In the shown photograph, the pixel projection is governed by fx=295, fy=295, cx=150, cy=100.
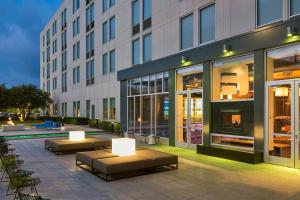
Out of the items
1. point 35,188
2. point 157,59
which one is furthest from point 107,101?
point 35,188

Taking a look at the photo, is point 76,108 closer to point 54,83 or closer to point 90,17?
point 90,17

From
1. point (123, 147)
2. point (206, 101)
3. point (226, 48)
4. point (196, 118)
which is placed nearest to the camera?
point (123, 147)

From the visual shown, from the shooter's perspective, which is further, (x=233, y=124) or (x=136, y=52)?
(x=136, y=52)

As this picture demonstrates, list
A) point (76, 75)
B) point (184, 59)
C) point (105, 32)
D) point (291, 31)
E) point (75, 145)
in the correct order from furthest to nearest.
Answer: point (76, 75)
point (105, 32)
point (184, 59)
point (75, 145)
point (291, 31)

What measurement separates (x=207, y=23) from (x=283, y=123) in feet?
19.3

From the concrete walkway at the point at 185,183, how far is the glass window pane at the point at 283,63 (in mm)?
3032

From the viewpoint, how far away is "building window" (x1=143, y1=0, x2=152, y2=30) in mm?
18344

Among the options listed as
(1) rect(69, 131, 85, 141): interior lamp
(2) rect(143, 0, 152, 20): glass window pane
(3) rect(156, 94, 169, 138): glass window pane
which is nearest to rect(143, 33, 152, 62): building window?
(2) rect(143, 0, 152, 20): glass window pane

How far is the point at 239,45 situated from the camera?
36.3 ft

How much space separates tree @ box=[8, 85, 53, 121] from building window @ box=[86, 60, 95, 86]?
572 inches

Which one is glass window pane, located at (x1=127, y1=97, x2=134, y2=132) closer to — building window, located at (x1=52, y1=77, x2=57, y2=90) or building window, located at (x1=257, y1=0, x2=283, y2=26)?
building window, located at (x1=257, y1=0, x2=283, y2=26)

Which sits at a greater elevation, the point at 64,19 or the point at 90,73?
the point at 64,19

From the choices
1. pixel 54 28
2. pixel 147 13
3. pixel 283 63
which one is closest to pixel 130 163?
pixel 283 63

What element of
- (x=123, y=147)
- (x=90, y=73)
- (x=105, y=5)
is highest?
(x=105, y=5)
